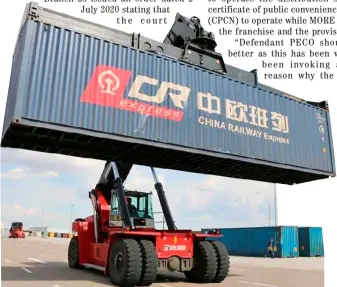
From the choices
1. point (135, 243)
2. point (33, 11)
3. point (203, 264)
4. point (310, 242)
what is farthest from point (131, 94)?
point (310, 242)

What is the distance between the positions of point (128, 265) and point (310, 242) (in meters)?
21.4

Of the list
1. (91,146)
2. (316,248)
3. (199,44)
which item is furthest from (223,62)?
(316,248)

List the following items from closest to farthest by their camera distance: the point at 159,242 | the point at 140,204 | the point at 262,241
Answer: the point at 159,242
the point at 140,204
the point at 262,241

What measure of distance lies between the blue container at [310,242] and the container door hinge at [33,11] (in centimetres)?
2394

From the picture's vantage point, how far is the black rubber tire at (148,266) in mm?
9094

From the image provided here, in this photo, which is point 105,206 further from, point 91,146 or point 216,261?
point 216,261

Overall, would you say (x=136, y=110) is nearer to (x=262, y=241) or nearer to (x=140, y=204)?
(x=140, y=204)

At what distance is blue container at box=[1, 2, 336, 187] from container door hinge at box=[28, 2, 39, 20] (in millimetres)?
29

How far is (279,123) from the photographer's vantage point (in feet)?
42.3

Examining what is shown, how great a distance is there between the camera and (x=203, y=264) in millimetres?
10359

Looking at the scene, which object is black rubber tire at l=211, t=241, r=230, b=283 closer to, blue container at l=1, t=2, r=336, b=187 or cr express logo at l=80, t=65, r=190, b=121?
blue container at l=1, t=2, r=336, b=187

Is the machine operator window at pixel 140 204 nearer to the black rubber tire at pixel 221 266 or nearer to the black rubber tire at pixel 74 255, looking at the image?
the black rubber tire at pixel 221 266

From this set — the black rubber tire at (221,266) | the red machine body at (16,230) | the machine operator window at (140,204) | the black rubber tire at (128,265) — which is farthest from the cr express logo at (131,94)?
the red machine body at (16,230)

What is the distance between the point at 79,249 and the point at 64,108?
5.59 metres
